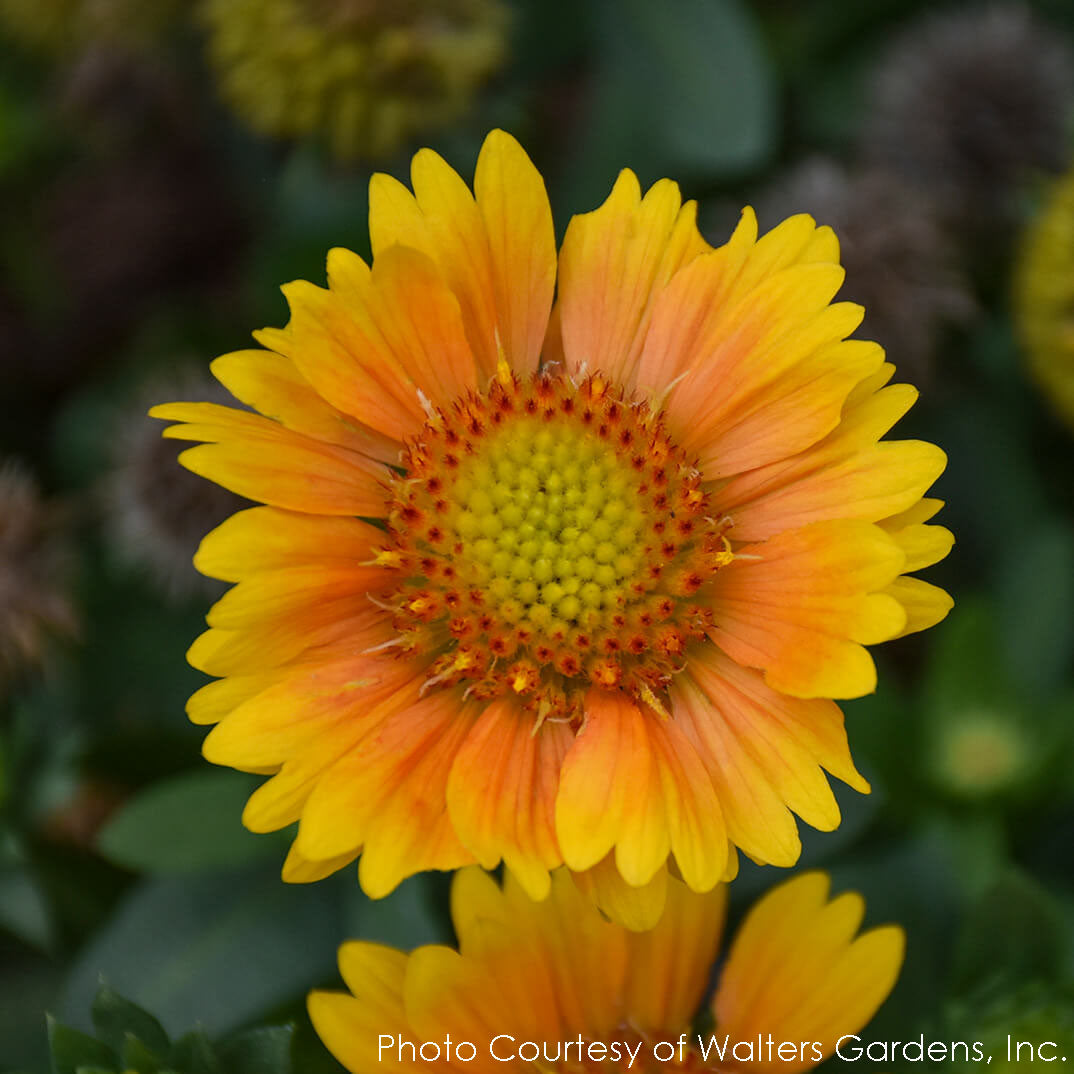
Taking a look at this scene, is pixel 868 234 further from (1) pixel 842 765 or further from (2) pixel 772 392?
(1) pixel 842 765

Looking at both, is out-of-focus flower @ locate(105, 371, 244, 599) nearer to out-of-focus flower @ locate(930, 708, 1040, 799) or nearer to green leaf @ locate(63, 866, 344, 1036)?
green leaf @ locate(63, 866, 344, 1036)

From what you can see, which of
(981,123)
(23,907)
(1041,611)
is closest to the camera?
(23,907)

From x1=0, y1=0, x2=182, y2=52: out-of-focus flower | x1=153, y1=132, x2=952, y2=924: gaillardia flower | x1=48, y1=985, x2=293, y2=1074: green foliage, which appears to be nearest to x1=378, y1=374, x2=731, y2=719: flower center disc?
x1=153, y1=132, x2=952, y2=924: gaillardia flower

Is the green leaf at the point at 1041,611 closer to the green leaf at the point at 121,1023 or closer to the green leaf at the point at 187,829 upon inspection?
the green leaf at the point at 187,829

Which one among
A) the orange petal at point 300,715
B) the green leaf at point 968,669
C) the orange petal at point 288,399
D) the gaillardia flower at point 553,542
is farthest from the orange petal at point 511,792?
the green leaf at point 968,669

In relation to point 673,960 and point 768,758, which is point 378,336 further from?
point 673,960

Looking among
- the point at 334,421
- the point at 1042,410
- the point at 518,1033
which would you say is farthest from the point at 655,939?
the point at 1042,410

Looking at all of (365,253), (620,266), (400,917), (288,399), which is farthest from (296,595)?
(365,253)

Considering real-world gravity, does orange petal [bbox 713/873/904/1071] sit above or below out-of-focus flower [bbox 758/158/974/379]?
below
